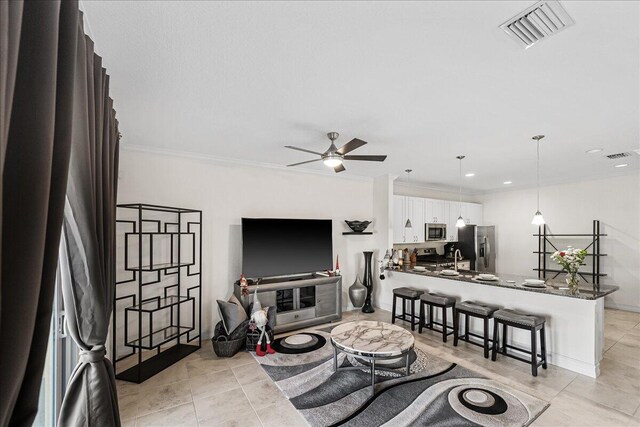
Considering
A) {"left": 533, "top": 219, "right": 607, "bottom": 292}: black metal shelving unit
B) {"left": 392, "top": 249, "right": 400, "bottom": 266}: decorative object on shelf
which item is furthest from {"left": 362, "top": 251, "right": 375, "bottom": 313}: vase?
{"left": 533, "top": 219, "right": 607, "bottom": 292}: black metal shelving unit

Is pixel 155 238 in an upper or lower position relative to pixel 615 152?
lower

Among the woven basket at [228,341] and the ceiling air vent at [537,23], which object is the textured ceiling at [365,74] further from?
the woven basket at [228,341]

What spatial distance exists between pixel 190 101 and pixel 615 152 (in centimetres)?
535

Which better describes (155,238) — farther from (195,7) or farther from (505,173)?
(505,173)

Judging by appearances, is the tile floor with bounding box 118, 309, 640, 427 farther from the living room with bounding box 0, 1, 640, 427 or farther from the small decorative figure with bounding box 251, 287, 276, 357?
the small decorative figure with bounding box 251, 287, 276, 357

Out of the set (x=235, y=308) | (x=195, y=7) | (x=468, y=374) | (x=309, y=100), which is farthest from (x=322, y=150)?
(x=468, y=374)

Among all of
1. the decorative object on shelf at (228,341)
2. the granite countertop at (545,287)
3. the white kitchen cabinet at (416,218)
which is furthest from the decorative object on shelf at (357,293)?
the decorative object on shelf at (228,341)

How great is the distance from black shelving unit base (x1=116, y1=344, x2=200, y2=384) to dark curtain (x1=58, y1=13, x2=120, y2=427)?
1395mm

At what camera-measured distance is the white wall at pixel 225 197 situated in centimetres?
399

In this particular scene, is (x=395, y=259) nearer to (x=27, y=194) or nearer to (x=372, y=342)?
(x=372, y=342)

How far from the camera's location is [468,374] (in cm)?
324

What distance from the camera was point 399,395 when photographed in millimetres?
2867

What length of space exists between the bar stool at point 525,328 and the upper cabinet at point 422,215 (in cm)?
260

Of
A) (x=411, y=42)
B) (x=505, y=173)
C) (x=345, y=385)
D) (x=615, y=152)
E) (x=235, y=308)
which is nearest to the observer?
(x=411, y=42)
